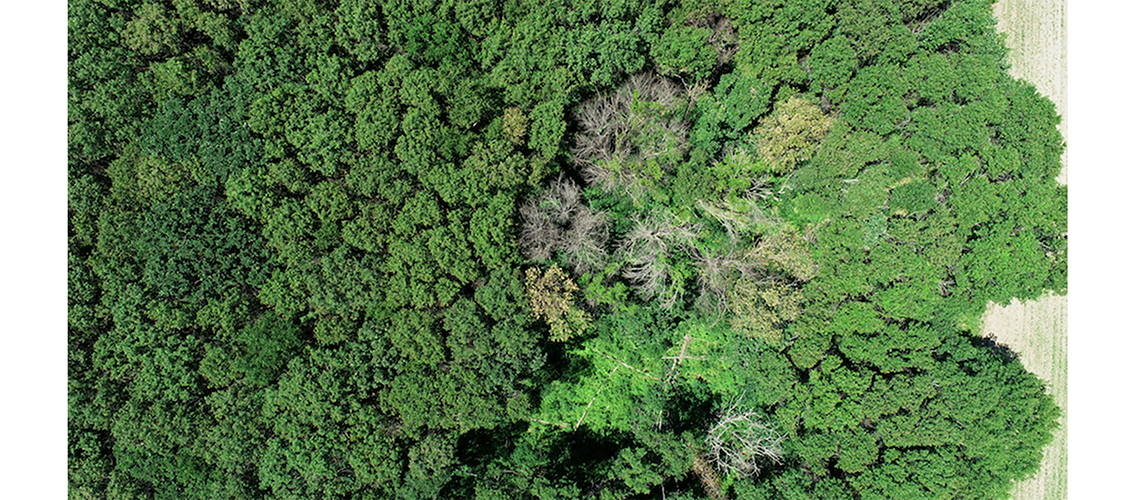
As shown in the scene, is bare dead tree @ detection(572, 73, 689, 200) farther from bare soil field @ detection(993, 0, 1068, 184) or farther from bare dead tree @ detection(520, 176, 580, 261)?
bare soil field @ detection(993, 0, 1068, 184)

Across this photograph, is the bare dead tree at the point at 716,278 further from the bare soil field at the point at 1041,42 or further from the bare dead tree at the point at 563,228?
the bare soil field at the point at 1041,42

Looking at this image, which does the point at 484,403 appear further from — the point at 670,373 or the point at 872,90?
the point at 872,90

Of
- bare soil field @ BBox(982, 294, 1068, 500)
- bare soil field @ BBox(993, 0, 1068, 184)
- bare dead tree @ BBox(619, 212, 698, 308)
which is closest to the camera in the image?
bare dead tree @ BBox(619, 212, 698, 308)

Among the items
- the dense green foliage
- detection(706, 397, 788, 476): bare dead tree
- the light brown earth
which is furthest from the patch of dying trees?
the light brown earth

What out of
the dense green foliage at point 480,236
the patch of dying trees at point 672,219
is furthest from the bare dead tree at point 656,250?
the dense green foliage at point 480,236

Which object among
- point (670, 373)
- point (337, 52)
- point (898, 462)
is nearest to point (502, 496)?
point (670, 373)

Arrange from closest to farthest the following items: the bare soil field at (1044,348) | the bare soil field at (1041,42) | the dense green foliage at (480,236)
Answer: the dense green foliage at (480,236)
the bare soil field at (1041,42)
the bare soil field at (1044,348)
